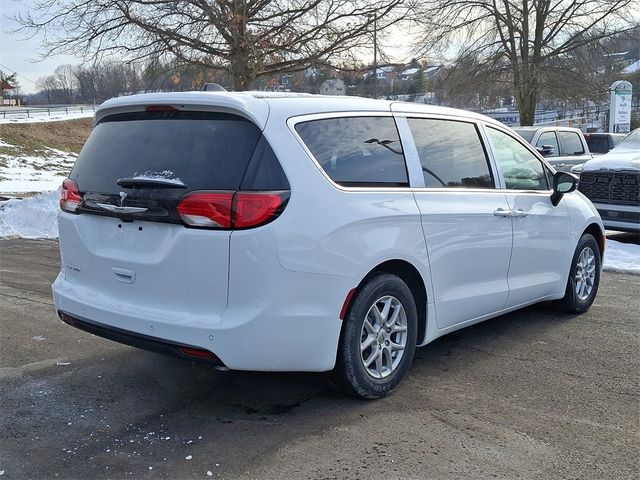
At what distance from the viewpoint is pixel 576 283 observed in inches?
229

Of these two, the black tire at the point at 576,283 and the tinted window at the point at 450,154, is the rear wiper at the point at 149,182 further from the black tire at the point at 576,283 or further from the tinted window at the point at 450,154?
the black tire at the point at 576,283

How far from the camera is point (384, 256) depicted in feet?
12.2

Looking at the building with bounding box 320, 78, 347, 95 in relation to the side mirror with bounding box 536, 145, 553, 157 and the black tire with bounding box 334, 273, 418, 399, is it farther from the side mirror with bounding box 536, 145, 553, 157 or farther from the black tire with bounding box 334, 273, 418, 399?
the black tire with bounding box 334, 273, 418, 399

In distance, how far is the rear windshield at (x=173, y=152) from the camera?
11.0ft

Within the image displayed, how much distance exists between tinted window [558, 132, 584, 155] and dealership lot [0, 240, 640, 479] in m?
9.59

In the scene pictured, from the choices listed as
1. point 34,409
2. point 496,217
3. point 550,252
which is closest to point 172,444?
point 34,409

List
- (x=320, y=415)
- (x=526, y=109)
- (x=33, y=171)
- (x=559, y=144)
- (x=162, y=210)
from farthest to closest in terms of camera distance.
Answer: (x=33, y=171)
(x=526, y=109)
(x=559, y=144)
(x=320, y=415)
(x=162, y=210)

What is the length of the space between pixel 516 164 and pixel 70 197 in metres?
3.37

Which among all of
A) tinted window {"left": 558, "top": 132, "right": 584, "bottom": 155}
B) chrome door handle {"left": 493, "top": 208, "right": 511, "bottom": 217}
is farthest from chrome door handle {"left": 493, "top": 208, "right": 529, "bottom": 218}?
tinted window {"left": 558, "top": 132, "right": 584, "bottom": 155}

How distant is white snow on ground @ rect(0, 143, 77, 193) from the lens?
20969 millimetres

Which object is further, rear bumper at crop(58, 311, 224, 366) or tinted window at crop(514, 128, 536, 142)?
tinted window at crop(514, 128, 536, 142)

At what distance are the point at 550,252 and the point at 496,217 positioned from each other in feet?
3.05

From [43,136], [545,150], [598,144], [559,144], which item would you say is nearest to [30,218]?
[545,150]

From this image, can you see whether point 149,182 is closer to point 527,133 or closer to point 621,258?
point 621,258
